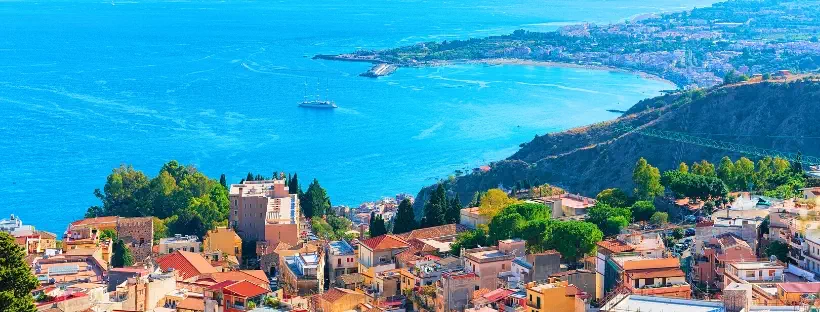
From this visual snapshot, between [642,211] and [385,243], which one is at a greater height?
[642,211]

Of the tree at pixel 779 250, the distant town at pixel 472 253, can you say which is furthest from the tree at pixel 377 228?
the tree at pixel 779 250

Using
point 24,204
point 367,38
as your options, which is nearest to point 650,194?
point 24,204

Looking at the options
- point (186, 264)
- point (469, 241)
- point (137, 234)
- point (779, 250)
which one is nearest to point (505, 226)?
point (469, 241)

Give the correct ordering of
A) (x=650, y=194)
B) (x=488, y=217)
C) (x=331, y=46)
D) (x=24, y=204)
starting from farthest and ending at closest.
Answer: (x=331, y=46)
(x=24, y=204)
(x=650, y=194)
(x=488, y=217)

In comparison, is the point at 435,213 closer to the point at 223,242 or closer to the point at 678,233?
the point at 223,242

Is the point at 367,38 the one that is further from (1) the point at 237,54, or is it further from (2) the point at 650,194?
(2) the point at 650,194

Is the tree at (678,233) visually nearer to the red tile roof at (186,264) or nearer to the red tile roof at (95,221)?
the red tile roof at (186,264)

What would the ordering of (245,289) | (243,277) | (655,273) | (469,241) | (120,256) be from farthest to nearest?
(120,256) < (469,241) < (243,277) < (245,289) < (655,273)
